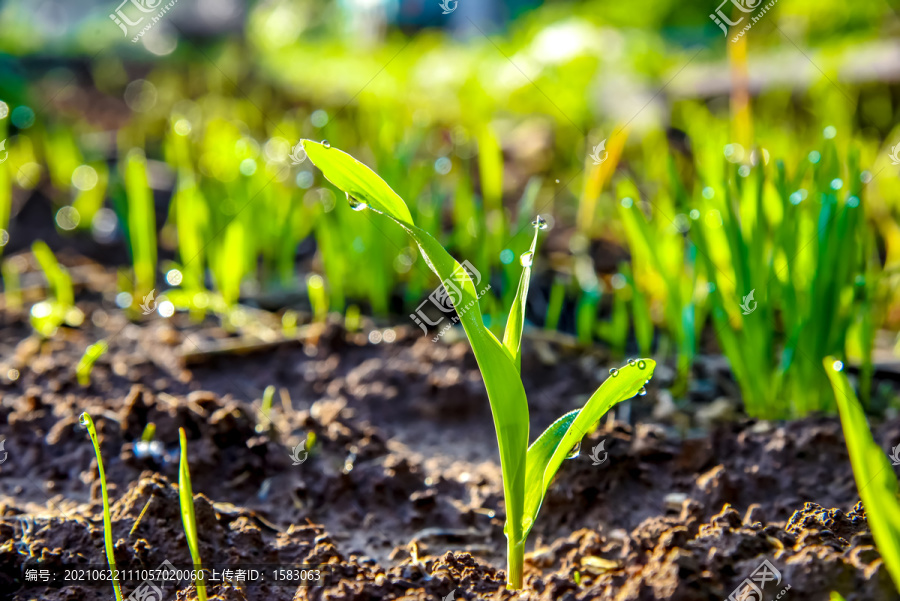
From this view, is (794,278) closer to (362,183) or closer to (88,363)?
(362,183)

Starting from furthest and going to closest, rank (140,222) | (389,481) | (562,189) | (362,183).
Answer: (562,189), (140,222), (389,481), (362,183)

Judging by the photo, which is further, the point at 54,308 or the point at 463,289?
Result: the point at 54,308

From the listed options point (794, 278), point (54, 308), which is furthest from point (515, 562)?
point (54, 308)

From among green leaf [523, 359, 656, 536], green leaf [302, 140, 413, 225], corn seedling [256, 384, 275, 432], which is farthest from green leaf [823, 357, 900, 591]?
corn seedling [256, 384, 275, 432]

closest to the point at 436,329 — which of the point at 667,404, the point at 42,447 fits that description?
the point at 667,404

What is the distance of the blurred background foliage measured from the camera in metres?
1.47

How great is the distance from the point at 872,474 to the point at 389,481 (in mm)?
850

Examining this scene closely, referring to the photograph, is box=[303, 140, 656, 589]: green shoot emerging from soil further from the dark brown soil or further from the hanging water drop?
the dark brown soil

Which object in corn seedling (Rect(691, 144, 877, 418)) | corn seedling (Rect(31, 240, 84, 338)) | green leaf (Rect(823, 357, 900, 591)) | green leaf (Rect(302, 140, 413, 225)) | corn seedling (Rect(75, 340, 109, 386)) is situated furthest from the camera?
corn seedling (Rect(31, 240, 84, 338))

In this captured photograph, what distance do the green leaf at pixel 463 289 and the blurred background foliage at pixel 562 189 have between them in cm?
68

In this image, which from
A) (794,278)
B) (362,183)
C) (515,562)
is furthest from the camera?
(794,278)

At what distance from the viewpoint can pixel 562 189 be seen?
3041 mm

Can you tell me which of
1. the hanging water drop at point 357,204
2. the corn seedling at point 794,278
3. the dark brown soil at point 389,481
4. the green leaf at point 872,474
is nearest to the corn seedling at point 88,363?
the dark brown soil at point 389,481

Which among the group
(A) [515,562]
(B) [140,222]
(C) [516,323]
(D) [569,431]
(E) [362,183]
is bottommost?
(A) [515,562]
